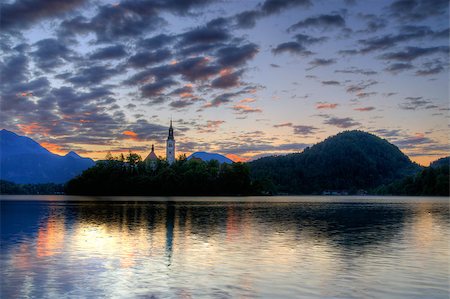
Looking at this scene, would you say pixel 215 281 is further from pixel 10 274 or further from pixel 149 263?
pixel 10 274

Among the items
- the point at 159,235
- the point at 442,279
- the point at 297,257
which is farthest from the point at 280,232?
the point at 442,279

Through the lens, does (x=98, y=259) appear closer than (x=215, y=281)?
No

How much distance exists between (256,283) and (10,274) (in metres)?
12.6

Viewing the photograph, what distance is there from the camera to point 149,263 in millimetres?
27844

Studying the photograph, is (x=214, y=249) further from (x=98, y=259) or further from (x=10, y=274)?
(x=10, y=274)

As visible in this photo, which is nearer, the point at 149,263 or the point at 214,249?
the point at 149,263

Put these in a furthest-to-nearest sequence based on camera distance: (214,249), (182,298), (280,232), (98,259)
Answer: (280,232)
(214,249)
(98,259)
(182,298)

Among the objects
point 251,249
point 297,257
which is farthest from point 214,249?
point 297,257

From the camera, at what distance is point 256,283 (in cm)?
2231

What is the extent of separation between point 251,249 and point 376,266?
9.81 metres

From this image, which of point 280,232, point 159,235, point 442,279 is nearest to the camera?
point 442,279

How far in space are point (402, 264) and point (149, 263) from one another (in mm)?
15109

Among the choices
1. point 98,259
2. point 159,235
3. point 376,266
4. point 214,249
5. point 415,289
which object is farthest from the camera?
point 159,235

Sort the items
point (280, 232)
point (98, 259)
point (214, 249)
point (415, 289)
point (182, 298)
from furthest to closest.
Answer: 1. point (280, 232)
2. point (214, 249)
3. point (98, 259)
4. point (415, 289)
5. point (182, 298)
